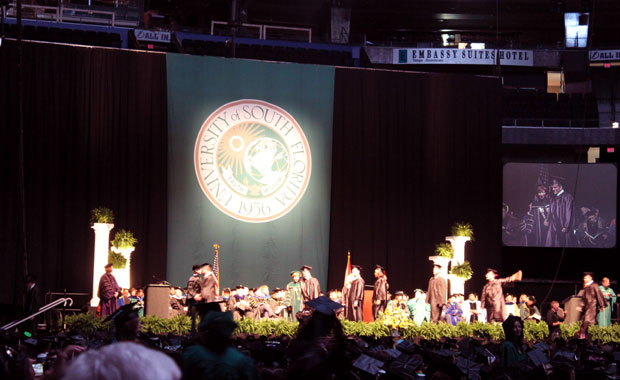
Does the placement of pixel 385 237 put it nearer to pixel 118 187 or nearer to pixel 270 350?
pixel 118 187

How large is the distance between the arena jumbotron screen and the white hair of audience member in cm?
2059

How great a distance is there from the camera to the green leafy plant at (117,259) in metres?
14.3

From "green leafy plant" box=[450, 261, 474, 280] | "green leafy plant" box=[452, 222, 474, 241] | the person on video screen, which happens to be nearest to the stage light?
the person on video screen

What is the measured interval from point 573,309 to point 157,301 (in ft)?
22.1

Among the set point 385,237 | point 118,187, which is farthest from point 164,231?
point 385,237

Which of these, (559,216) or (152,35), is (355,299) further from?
(152,35)

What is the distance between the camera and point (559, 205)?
21406 mm

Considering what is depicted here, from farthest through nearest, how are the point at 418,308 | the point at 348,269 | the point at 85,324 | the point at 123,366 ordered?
the point at 348,269
the point at 418,308
the point at 85,324
the point at 123,366

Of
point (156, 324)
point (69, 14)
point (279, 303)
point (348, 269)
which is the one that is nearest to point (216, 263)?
point (279, 303)

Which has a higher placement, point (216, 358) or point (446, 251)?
point (216, 358)

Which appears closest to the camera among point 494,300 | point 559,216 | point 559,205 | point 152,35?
point 494,300

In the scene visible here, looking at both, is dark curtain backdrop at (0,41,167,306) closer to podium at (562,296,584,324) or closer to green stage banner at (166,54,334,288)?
green stage banner at (166,54,334,288)

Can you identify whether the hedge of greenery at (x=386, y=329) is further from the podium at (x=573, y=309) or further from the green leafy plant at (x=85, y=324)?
the podium at (x=573, y=309)

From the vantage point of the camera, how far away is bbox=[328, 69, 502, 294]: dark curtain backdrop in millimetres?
17078
